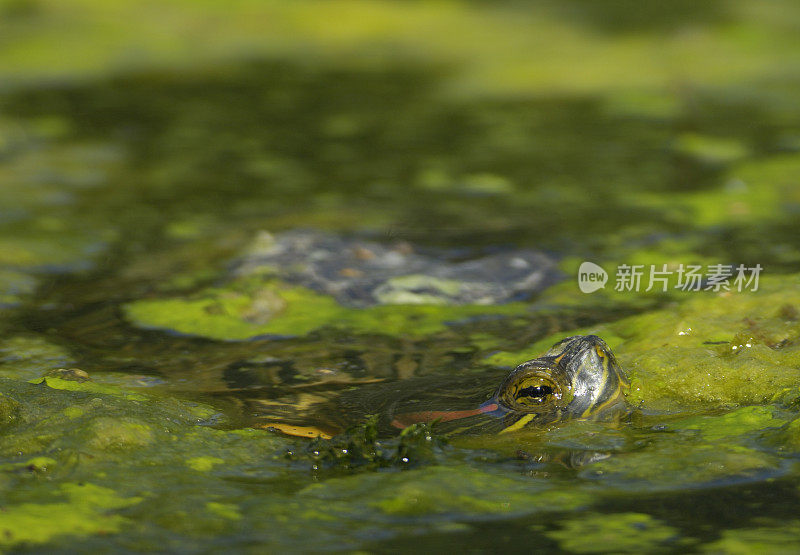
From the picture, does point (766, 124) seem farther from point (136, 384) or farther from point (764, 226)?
point (136, 384)

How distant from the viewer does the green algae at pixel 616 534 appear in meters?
2.12

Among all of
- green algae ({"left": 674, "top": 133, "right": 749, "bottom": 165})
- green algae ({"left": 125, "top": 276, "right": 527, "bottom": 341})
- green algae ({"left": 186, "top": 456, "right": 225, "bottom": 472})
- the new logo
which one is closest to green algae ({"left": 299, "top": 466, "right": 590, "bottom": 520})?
green algae ({"left": 186, "top": 456, "right": 225, "bottom": 472})

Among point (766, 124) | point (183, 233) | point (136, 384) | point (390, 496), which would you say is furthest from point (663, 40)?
point (390, 496)

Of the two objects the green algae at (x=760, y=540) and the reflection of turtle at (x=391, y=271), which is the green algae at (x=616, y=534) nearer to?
the green algae at (x=760, y=540)

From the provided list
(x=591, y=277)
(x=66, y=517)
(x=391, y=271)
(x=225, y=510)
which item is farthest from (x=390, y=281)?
(x=66, y=517)

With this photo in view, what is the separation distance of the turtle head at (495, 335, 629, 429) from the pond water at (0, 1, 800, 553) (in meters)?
0.07

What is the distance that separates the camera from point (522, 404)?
114 inches

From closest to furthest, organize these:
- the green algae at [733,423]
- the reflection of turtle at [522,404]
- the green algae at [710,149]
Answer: the green algae at [733,423]
the reflection of turtle at [522,404]
the green algae at [710,149]

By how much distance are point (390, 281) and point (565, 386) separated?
1516mm

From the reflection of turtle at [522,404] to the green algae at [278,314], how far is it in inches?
32.5

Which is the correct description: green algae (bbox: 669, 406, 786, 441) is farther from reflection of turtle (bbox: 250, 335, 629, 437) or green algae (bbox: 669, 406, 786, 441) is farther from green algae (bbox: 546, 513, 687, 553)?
green algae (bbox: 546, 513, 687, 553)

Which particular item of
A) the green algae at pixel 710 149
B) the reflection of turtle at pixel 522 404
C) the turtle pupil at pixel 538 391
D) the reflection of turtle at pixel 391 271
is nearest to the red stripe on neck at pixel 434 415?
the reflection of turtle at pixel 522 404

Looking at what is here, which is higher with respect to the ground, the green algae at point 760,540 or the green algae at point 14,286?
the green algae at point 14,286

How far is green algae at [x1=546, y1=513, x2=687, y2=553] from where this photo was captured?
2.12 metres
